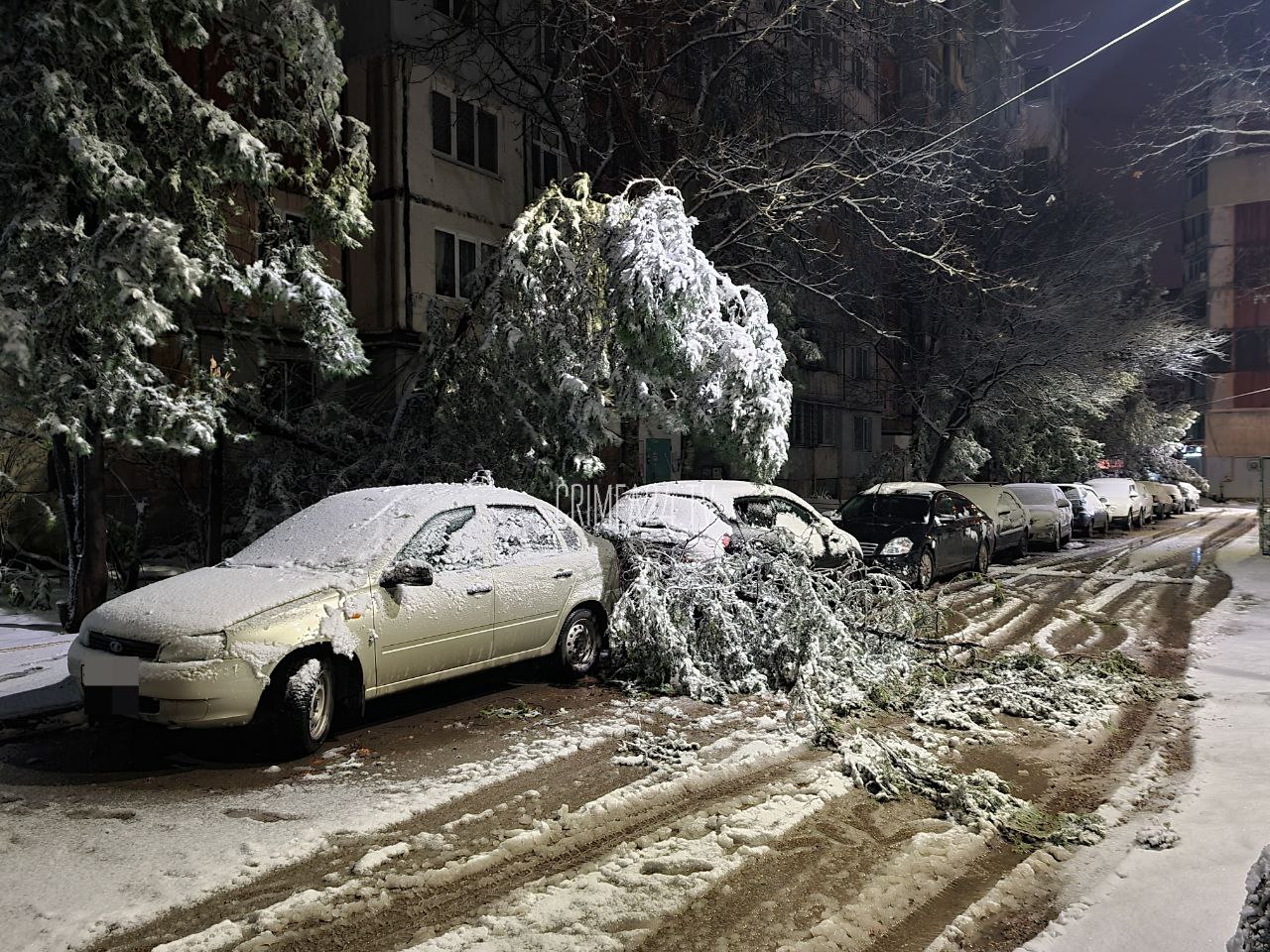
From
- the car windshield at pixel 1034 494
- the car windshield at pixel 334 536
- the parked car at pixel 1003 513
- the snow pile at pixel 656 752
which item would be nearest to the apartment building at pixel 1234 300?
the car windshield at pixel 1034 494

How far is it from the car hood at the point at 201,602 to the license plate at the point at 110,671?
0.16 metres

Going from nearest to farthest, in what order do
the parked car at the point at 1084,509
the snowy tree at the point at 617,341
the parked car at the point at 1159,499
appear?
1. the snowy tree at the point at 617,341
2. the parked car at the point at 1084,509
3. the parked car at the point at 1159,499

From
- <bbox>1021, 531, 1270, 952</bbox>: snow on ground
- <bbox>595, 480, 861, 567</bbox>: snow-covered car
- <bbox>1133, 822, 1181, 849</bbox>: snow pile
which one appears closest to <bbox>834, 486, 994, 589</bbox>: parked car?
<bbox>595, 480, 861, 567</bbox>: snow-covered car

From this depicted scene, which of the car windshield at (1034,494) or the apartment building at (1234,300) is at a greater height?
the apartment building at (1234,300)

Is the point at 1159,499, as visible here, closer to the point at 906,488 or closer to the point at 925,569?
the point at 906,488

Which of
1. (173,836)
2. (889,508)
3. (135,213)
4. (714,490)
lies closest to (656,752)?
(173,836)

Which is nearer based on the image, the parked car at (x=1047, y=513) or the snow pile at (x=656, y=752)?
the snow pile at (x=656, y=752)

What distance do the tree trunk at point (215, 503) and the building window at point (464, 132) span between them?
10.4 meters

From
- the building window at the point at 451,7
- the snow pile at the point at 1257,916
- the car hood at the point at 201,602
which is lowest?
the snow pile at the point at 1257,916

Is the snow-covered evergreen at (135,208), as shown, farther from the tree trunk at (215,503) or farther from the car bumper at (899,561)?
the car bumper at (899,561)

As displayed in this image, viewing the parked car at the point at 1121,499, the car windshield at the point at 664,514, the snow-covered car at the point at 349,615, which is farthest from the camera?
the parked car at the point at 1121,499

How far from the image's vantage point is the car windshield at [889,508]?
46.1ft

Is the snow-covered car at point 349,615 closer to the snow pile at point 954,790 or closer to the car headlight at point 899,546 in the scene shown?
the snow pile at point 954,790

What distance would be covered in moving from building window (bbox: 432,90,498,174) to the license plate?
53.0ft
